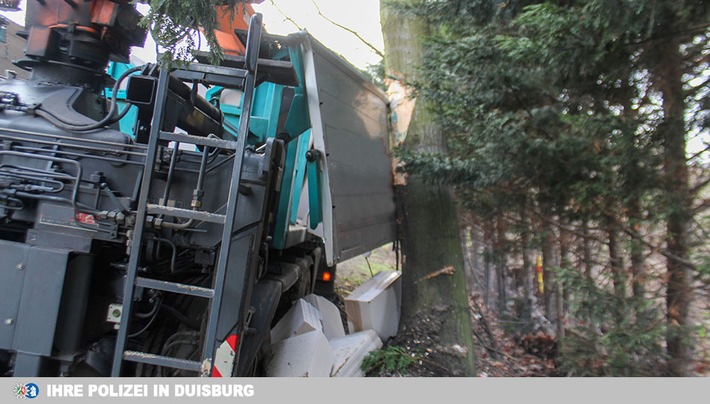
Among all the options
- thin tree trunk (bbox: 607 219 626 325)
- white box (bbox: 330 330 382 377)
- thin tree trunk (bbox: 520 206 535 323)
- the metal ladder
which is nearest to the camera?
the metal ladder

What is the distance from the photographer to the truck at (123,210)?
2.25 metres

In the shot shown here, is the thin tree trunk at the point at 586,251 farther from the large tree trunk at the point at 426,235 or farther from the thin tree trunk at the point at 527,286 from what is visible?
the thin tree trunk at the point at 527,286

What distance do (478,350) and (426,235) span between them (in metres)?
1.98

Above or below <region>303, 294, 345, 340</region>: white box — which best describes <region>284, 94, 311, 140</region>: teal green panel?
above

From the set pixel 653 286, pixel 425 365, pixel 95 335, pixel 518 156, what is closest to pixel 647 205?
pixel 653 286

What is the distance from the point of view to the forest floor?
448cm

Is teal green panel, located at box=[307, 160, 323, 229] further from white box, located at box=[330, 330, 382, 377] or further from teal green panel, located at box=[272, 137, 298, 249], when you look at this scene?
white box, located at box=[330, 330, 382, 377]

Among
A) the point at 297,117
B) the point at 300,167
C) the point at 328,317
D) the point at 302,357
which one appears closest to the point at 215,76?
the point at 297,117

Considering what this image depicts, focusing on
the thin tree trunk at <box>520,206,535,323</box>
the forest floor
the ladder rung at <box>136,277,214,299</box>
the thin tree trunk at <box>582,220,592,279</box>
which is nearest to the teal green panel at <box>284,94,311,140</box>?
the ladder rung at <box>136,277,214,299</box>

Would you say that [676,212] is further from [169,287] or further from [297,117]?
[169,287]

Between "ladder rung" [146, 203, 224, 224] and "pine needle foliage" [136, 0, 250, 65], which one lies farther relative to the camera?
"ladder rung" [146, 203, 224, 224]

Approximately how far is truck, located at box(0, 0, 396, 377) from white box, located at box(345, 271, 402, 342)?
172cm

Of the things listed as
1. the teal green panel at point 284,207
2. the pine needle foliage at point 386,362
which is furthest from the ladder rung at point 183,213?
the pine needle foliage at point 386,362

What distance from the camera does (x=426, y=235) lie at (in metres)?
5.29
